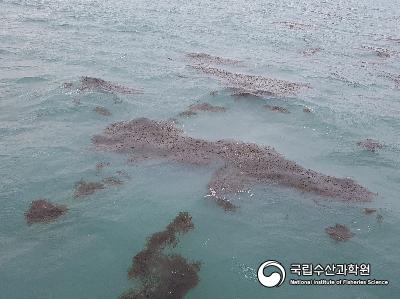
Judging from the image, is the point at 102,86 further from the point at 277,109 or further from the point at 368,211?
the point at 368,211

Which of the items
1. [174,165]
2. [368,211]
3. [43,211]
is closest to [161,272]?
[43,211]

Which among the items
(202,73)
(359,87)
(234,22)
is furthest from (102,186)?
(234,22)

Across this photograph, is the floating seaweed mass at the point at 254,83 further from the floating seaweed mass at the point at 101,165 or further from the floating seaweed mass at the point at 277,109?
the floating seaweed mass at the point at 101,165

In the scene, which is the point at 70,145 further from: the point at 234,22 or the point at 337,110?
the point at 234,22

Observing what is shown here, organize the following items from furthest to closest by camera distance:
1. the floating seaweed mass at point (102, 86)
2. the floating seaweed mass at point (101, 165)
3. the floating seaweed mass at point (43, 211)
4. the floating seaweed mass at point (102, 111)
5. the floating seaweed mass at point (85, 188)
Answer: the floating seaweed mass at point (102, 86) → the floating seaweed mass at point (102, 111) → the floating seaweed mass at point (101, 165) → the floating seaweed mass at point (85, 188) → the floating seaweed mass at point (43, 211)

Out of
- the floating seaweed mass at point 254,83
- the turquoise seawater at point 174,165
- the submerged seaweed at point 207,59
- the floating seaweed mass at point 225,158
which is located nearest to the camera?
the turquoise seawater at point 174,165

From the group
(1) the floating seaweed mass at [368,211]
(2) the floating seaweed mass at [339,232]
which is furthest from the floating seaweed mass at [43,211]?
(1) the floating seaweed mass at [368,211]

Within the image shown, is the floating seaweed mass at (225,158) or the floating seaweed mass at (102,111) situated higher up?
the floating seaweed mass at (102,111)
